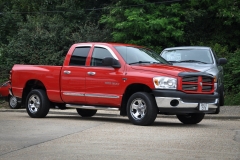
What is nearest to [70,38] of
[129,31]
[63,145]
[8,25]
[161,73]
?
[129,31]

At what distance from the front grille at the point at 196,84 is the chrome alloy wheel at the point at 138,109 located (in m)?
0.95

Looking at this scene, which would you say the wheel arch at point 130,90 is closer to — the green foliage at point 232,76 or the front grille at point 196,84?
the front grille at point 196,84

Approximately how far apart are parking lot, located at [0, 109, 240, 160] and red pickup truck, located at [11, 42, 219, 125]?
17.2 inches

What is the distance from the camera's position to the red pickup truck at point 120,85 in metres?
14.4

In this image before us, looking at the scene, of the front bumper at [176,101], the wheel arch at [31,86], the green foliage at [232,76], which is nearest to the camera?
the front bumper at [176,101]

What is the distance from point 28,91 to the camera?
17875 millimetres

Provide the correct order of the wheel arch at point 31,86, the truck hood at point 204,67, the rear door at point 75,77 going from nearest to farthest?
the rear door at point 75,77 < the wheel arch at point 31,86 < the truck hood at point 204,67

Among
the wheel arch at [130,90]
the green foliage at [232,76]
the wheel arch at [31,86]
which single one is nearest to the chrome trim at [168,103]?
the wheel arch at [130,90]

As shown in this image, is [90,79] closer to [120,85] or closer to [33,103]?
[120,85]

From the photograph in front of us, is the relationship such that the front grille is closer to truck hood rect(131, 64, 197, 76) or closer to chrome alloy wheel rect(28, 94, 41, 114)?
truck hood rect(131, 64, 197, 76)

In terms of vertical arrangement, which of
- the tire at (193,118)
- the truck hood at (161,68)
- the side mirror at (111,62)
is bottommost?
the tire at (193,118)

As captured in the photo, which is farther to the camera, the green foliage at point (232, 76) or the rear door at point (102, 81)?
the green foliage at point (232, 76)

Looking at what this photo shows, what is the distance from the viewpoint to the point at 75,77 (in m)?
16.1

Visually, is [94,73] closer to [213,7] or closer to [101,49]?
[101,49]
